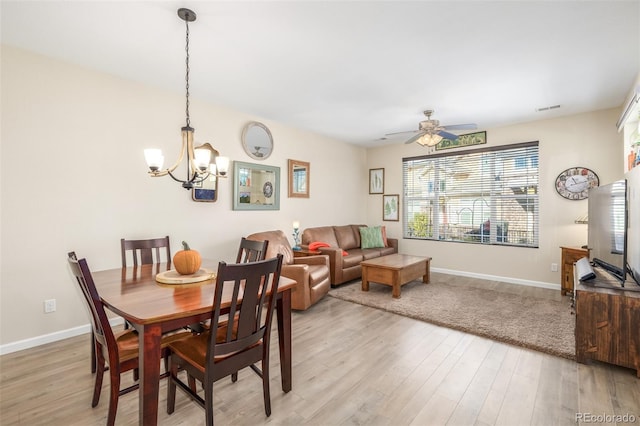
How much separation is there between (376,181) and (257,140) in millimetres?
3131

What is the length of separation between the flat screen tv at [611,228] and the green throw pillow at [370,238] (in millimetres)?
3187

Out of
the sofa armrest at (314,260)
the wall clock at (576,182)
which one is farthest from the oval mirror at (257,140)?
the wall clock at (576,182)

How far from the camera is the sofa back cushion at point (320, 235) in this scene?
5156mm

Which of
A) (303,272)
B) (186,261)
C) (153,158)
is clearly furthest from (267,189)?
(186,261)

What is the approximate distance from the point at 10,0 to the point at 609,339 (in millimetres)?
4988

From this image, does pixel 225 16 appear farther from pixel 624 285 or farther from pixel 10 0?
pixel 624 285

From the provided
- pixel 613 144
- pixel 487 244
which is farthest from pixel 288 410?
pixel 613 144

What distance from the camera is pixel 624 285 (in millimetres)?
2449

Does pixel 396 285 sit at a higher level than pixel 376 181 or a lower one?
lower

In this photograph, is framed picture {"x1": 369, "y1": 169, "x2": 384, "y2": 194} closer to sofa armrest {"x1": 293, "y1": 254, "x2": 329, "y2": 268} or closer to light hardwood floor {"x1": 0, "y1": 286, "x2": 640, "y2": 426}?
sofa armrest {"x1": 293, "y1": 254, "x2": 329, "y2": 268}

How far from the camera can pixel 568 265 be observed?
418 cm

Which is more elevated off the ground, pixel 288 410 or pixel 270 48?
pixel 270 48

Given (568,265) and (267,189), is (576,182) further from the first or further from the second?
(267,189)

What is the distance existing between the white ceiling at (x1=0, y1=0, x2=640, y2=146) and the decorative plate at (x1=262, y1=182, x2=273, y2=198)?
1.25 meters
